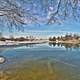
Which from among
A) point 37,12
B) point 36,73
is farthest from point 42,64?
point 37,12

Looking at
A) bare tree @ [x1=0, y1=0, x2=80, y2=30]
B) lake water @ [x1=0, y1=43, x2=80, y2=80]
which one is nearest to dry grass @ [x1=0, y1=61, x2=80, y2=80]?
lake water @ [x1=0, y1=43, x2=80, y2=80]

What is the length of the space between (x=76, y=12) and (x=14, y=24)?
82 centimetres

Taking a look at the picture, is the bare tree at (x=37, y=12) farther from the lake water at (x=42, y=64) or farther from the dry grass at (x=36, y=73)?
the dry grass at (x=36, y=73)

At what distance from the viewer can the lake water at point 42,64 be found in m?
2.44

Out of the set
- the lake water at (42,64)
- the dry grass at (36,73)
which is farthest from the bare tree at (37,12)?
the dry grass at (36,73)

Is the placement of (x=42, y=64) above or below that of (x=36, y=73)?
above

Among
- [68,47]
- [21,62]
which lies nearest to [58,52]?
[68,47]

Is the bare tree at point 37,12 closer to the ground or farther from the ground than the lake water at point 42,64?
farther from the ground

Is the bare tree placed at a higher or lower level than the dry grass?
higher

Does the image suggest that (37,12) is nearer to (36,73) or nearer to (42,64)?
(42,64)

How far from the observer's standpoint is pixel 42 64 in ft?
8.09

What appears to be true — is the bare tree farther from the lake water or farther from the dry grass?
the dry grass

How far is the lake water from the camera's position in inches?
96.2

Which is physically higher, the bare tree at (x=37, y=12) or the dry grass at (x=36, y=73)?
the bare tree at (x=37, y=12)
